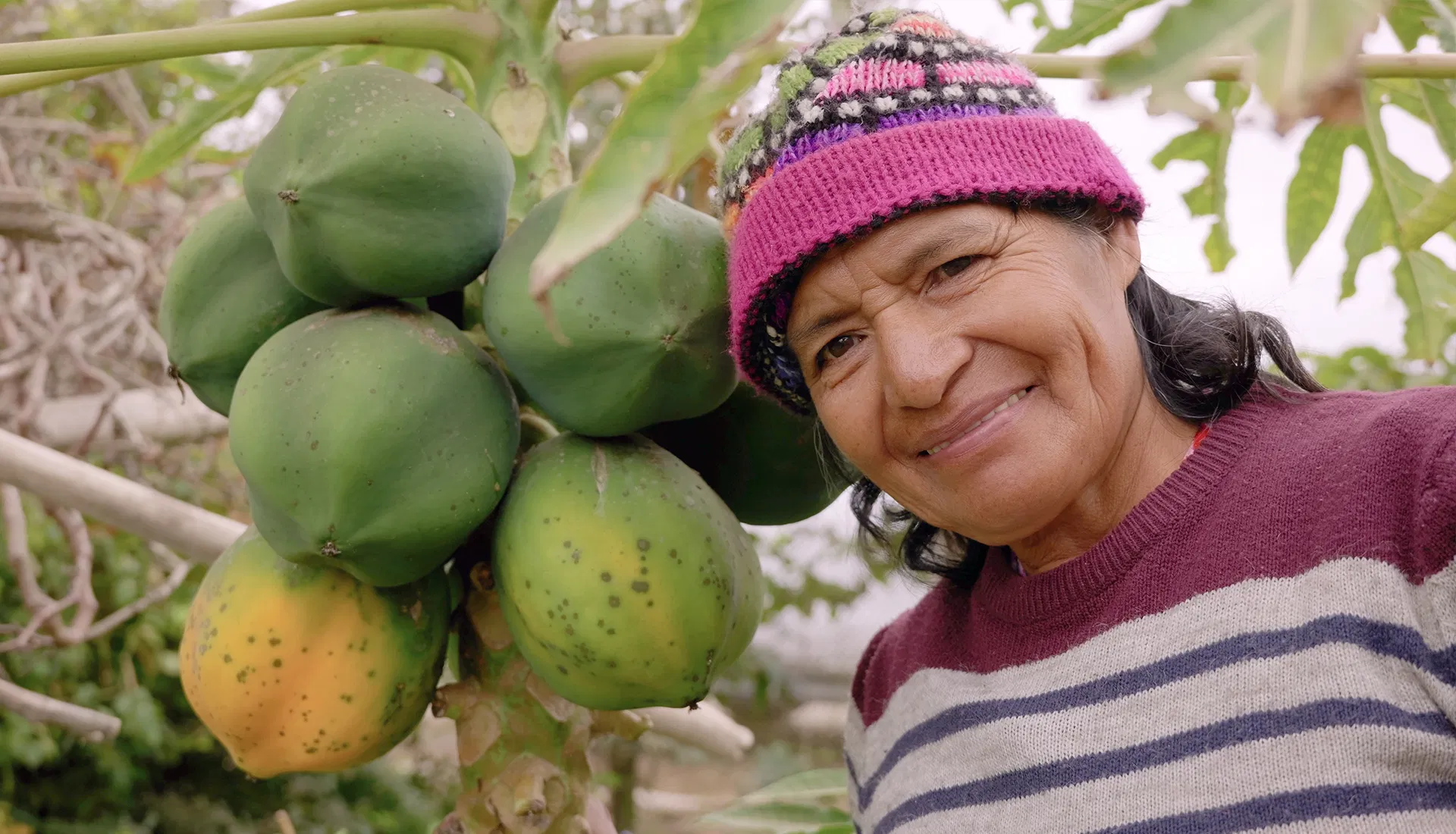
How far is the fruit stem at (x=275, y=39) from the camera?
1.24 m

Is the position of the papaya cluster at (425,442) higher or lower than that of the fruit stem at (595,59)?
lower

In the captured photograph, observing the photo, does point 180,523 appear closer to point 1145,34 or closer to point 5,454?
point 5,454

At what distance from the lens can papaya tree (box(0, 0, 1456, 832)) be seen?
2.12 feet

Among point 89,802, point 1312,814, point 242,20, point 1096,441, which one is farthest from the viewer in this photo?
point 89,802

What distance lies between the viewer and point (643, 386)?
1.28 m

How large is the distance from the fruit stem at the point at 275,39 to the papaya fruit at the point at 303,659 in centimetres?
57

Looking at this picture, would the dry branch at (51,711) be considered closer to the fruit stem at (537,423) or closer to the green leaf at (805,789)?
the fruit stem at (537,423)

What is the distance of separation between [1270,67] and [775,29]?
0.91ft

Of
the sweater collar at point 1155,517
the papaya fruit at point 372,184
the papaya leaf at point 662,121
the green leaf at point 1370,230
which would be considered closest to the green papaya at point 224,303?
the papaya fruit at point 372,184

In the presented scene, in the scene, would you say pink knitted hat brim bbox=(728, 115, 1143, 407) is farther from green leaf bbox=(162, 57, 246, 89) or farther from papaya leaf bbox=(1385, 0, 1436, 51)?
green leaf bbox=(162, 57, 246, 89)

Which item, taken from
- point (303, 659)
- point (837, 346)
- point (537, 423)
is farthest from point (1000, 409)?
point (303, 659)

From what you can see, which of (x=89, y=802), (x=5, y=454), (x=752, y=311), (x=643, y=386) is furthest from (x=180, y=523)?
(x=89, y=802)

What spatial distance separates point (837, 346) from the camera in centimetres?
135

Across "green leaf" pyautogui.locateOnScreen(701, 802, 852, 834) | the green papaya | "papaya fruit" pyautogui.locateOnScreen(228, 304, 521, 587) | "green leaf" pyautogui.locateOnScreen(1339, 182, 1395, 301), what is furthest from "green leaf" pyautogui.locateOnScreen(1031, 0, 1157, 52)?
"green leaf" pyautogui.locateOnScreen(701, 802, 852, 834)
